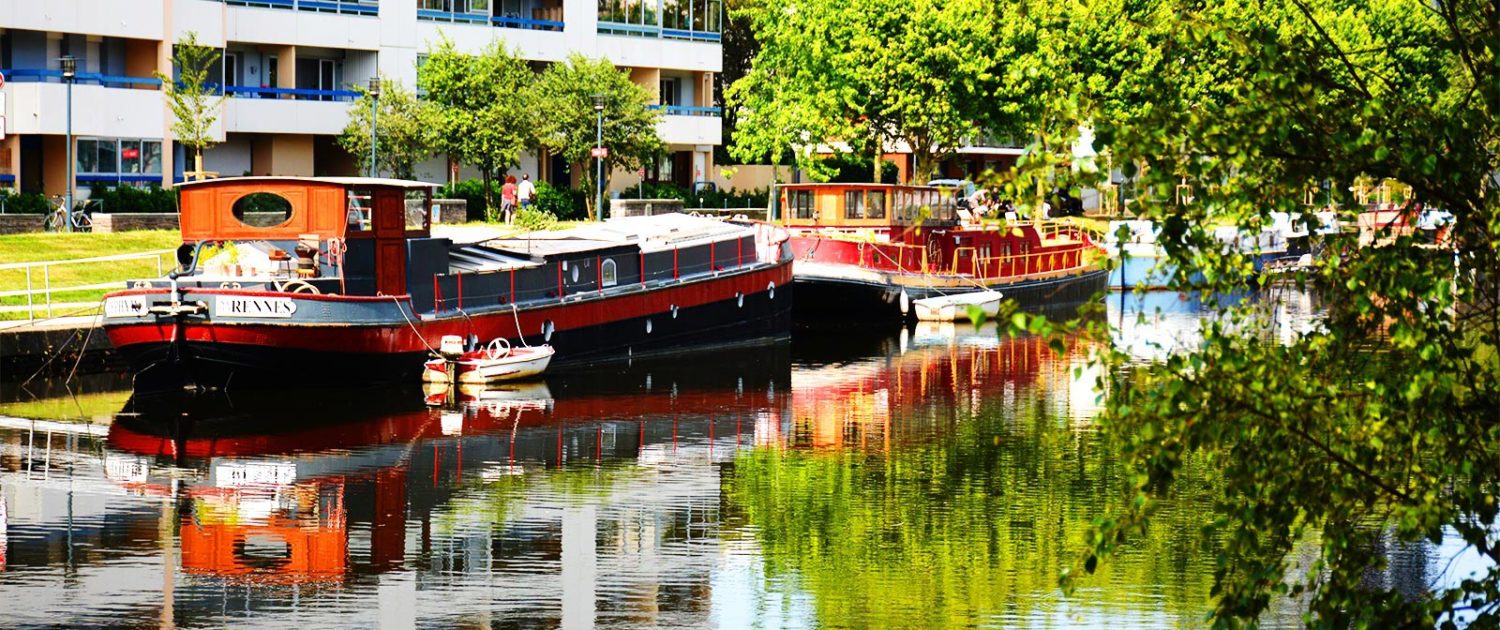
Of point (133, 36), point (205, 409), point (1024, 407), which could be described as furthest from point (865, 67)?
point (205, 409)

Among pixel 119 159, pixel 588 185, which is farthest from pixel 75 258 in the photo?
pixel 588 185

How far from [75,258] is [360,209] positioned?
13985mm

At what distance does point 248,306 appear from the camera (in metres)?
28.5

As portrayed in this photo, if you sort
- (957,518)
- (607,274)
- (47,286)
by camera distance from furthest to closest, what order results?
(607,274) < (47,286) < (957,518)

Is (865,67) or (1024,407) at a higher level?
(865,67)

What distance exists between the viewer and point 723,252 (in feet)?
130

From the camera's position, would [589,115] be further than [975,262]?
Yes

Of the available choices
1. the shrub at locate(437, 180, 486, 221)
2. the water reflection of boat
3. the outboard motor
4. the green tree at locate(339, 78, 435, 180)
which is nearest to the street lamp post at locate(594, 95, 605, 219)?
the shrub at locate(437, 180, 486, 221)

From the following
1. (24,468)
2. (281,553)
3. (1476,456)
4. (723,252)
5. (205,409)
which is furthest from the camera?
(723,252)

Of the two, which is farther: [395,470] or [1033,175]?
[395,470]

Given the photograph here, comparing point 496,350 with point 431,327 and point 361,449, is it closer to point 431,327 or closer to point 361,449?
point 431,327

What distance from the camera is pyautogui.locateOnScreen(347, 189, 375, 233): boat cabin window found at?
101 ft

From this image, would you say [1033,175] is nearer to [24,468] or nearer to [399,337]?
[24,468]

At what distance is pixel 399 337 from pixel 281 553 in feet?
39.5
